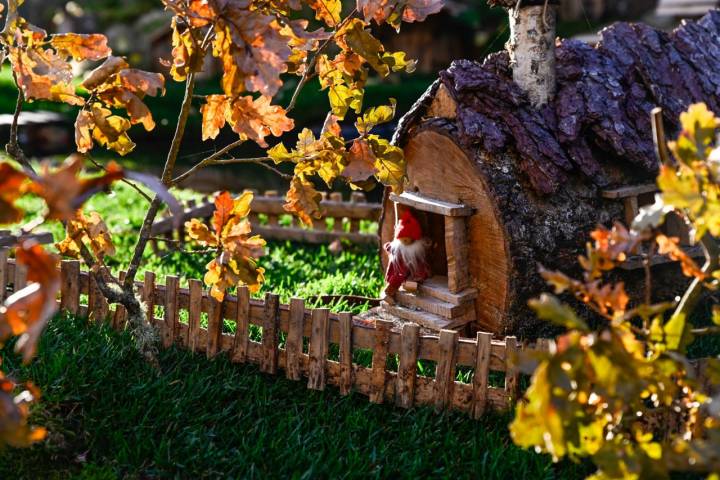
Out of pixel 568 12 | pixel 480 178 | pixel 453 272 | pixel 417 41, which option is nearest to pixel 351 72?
pixel 480 178

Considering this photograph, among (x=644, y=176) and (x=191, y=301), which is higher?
(x=644, y=176)

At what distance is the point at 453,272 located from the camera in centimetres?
540

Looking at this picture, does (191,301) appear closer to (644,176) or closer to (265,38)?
(265,38)

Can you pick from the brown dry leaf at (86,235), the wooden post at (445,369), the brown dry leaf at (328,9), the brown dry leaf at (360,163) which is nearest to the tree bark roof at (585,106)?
the brown dry leaf at (360,163)

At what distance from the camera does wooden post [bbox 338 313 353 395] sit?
479 centimetres

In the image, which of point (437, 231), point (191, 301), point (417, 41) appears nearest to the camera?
point (191, 301)

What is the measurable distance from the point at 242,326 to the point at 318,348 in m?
0.53

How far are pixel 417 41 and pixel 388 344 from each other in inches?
833

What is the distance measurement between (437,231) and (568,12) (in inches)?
973

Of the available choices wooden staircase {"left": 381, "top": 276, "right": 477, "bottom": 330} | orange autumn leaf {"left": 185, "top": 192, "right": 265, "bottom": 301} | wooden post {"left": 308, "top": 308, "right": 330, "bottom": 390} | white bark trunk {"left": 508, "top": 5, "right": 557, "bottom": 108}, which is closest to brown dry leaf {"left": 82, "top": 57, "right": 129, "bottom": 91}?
orange autumn leaf {"left": 185, "top": 192, "right": 265, "bottom": 301}

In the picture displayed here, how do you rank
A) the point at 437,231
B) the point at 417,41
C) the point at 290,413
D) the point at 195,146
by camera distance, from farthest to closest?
the point at 417,41 → the point at 195,146 → the point at 437,231 → the point at 290,413

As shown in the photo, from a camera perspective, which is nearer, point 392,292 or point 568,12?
point 392,292

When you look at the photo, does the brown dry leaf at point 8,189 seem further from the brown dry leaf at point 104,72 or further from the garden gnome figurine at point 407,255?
the garden gnome figurine at point 407,255

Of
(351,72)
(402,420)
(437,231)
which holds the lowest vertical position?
(402,420)
